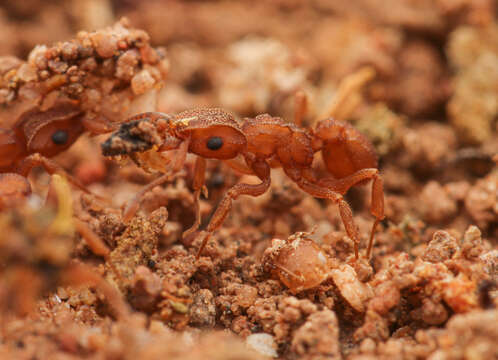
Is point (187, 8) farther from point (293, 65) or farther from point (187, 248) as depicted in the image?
point (187, 248)

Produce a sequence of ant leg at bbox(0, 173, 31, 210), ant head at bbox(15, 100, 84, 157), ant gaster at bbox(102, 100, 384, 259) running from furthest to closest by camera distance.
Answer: ant head at bbox(15, 100, 84, 157)
ant gaster at bbox(102, 100, 384, 259)
ant leg at bbox(0, 173, 31, 210)

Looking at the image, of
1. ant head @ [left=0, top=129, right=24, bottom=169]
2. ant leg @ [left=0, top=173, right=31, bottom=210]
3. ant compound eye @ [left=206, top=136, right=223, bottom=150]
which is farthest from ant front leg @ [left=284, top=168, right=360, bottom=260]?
ant head @ [left=0, top=129, right=24, bottom=169]

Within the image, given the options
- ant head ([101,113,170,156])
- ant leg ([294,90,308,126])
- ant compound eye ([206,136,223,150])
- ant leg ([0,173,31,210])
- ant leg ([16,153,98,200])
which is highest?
ant leg ([294,90,308,126])

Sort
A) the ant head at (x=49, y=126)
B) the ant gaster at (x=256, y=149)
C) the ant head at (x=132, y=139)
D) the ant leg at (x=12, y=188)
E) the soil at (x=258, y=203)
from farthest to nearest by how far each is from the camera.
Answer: the ant head at (x=49, y=126)
the ant gaster at (x=256, y=149)
the ant head at (x=132, y=139)
the ant leg at (x=12, y=188)
the soil at (x=258, y=203)

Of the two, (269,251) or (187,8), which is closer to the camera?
(269,251)

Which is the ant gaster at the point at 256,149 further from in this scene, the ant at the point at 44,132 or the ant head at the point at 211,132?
the ant at the point at 44,132

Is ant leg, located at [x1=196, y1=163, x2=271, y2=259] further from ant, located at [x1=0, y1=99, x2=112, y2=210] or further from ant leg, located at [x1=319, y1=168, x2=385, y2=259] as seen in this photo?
ant, located at [x1=0, y1=99, x2=112, y2=210]

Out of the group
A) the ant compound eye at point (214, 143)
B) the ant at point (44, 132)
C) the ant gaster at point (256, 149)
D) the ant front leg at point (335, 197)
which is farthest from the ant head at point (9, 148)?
the ant front leg at point (335, 197)

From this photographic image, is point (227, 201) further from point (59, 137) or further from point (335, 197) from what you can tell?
point (59, 137)

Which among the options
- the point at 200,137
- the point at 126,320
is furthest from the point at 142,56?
the point at 126,320
